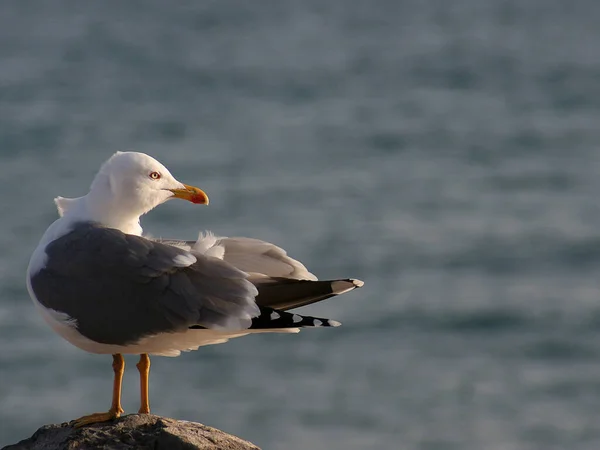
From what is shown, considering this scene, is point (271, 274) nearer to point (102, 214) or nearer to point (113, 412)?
point (102, 214)

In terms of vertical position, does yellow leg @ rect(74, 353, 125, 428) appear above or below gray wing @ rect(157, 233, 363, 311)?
below

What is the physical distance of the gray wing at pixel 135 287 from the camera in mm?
5996

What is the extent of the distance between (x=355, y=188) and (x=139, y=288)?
12162mm

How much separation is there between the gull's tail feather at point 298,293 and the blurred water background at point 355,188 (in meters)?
6.96

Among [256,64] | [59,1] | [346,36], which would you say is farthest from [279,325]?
[59,1]

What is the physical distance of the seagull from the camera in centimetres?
598

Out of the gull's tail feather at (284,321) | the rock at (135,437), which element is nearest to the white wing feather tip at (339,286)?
the gull's tail feather at (284,321)

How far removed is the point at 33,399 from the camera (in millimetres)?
13578

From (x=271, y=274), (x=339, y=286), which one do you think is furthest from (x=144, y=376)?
(x=339, y=286)

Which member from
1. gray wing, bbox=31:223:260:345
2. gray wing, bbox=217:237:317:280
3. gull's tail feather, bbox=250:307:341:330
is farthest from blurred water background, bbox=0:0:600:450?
gull's tail feather, bbox=250:307:341:330

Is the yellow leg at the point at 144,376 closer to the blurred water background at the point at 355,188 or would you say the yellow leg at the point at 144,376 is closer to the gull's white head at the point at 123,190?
the gull's white head at the point at 123,190

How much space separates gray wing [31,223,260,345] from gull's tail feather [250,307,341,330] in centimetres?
6

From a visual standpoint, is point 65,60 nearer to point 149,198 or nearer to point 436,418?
point 436,418

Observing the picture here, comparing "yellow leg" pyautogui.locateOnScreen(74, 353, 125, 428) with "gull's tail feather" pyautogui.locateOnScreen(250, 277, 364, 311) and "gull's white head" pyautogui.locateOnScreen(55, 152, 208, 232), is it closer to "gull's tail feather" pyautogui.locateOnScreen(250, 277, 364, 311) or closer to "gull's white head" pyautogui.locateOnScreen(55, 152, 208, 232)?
"gull's white head" pyautogui.locateOnScreen(55, 152, 208, 232)
